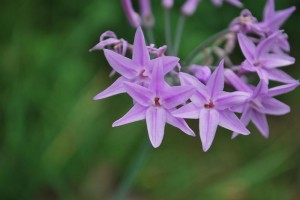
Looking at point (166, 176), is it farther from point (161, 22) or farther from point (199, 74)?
point (199, 74)

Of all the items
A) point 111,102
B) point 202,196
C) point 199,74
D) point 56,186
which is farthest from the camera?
point 111,102

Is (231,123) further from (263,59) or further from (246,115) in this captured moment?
(263,59)

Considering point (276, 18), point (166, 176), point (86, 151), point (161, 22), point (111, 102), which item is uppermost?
point (161, 22)

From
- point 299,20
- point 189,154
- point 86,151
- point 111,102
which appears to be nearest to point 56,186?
point 86,151

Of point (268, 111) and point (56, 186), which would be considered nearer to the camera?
point (268, 111)

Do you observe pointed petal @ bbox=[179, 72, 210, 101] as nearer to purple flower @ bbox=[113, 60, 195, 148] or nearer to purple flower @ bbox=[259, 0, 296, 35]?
purple flower @ bbox=[113, 60, 195, 148]
